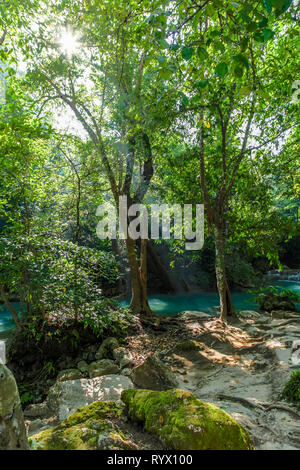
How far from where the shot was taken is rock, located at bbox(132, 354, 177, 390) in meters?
3.81

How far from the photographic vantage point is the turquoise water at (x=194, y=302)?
524 inches

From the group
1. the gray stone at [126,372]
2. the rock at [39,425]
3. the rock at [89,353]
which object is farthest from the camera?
the rock at [89,353]

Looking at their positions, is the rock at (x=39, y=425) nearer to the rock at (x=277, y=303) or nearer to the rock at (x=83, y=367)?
the rock at (x=83, y=367)

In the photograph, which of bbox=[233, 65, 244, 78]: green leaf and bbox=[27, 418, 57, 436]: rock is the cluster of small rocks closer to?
bbox=[27, 418, 57, 436]: rock

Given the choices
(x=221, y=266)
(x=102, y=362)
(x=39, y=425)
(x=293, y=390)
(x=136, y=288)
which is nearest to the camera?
(x=293, y=390)

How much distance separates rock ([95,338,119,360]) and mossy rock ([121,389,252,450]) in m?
3.77

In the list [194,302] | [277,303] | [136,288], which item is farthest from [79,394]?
[194,302]

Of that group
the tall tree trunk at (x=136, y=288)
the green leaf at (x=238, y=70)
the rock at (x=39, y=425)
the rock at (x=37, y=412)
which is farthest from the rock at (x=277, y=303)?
the green leaf at (x=238, y=70)

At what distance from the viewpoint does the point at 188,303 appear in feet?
49.8

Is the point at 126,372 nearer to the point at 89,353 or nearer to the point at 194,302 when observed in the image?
the point at 89,353

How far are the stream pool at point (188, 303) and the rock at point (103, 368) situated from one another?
7.03m

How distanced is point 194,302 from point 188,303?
0.38 metres
